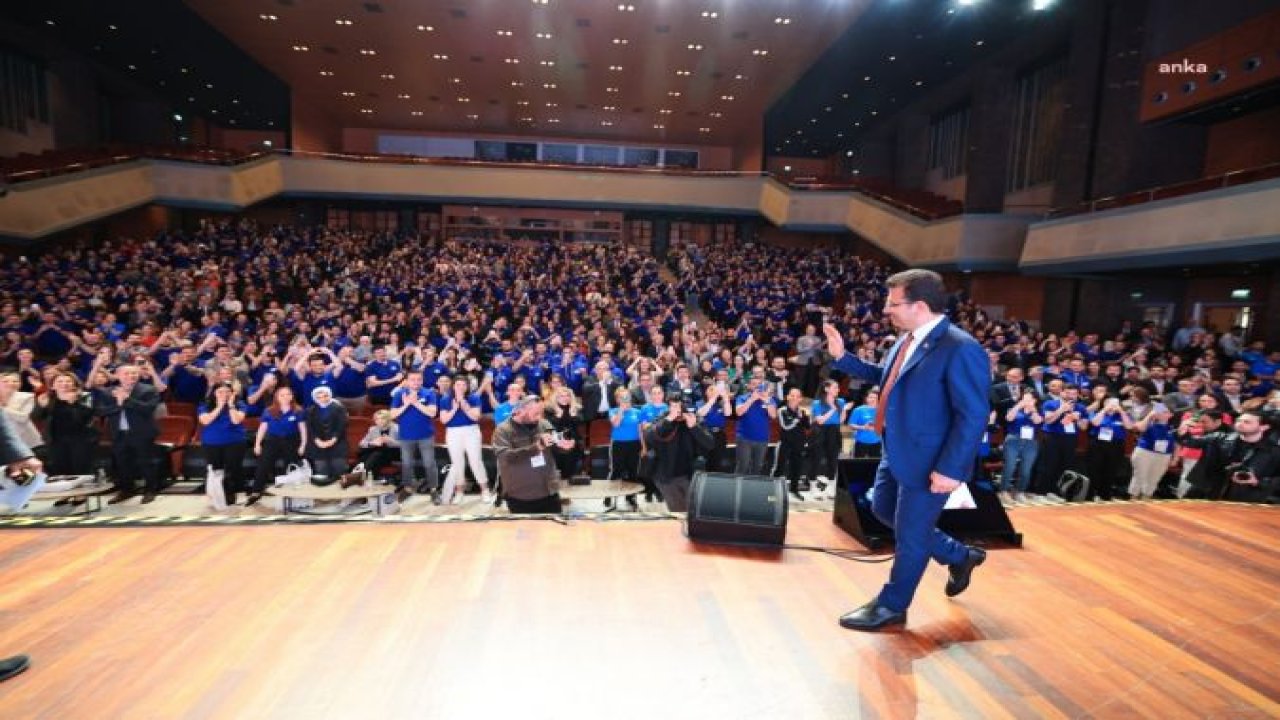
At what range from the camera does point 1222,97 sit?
11062 mm

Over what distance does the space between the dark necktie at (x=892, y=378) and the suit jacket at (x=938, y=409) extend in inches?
0.9

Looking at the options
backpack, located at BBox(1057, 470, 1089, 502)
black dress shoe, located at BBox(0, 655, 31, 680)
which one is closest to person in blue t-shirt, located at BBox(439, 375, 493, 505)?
black dress shoe, located at BBox(0, 655, 31, 680)

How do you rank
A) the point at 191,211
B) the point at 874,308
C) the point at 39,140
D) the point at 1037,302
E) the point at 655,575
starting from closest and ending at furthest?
the point at 655,575
the point at 874,308
the point at 1037,302
the point at 39,140
the point at 191,211

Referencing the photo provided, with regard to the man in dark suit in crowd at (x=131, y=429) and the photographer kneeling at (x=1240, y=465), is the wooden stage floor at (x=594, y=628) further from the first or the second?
the man in dark suit in crowd at (x=131, y=429)

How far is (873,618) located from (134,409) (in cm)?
684

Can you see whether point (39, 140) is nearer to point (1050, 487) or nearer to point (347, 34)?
point (347, 34)

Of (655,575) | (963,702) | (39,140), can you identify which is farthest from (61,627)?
(39,140)

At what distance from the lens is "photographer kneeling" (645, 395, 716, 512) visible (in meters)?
6.52

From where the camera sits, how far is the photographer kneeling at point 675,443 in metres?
6.52

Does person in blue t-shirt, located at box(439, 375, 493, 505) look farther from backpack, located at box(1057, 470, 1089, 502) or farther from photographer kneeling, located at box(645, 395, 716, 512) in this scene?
backpack, located at box(1057, 470, 1089, 502)

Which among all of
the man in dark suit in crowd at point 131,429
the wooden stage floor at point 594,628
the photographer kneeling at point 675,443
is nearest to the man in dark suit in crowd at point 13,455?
the wooden stage floor at point 594,628

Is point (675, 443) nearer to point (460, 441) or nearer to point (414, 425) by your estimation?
point (460, 441)

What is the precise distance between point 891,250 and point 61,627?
1904 centimetres

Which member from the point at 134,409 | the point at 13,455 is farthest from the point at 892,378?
the point at 134,409
